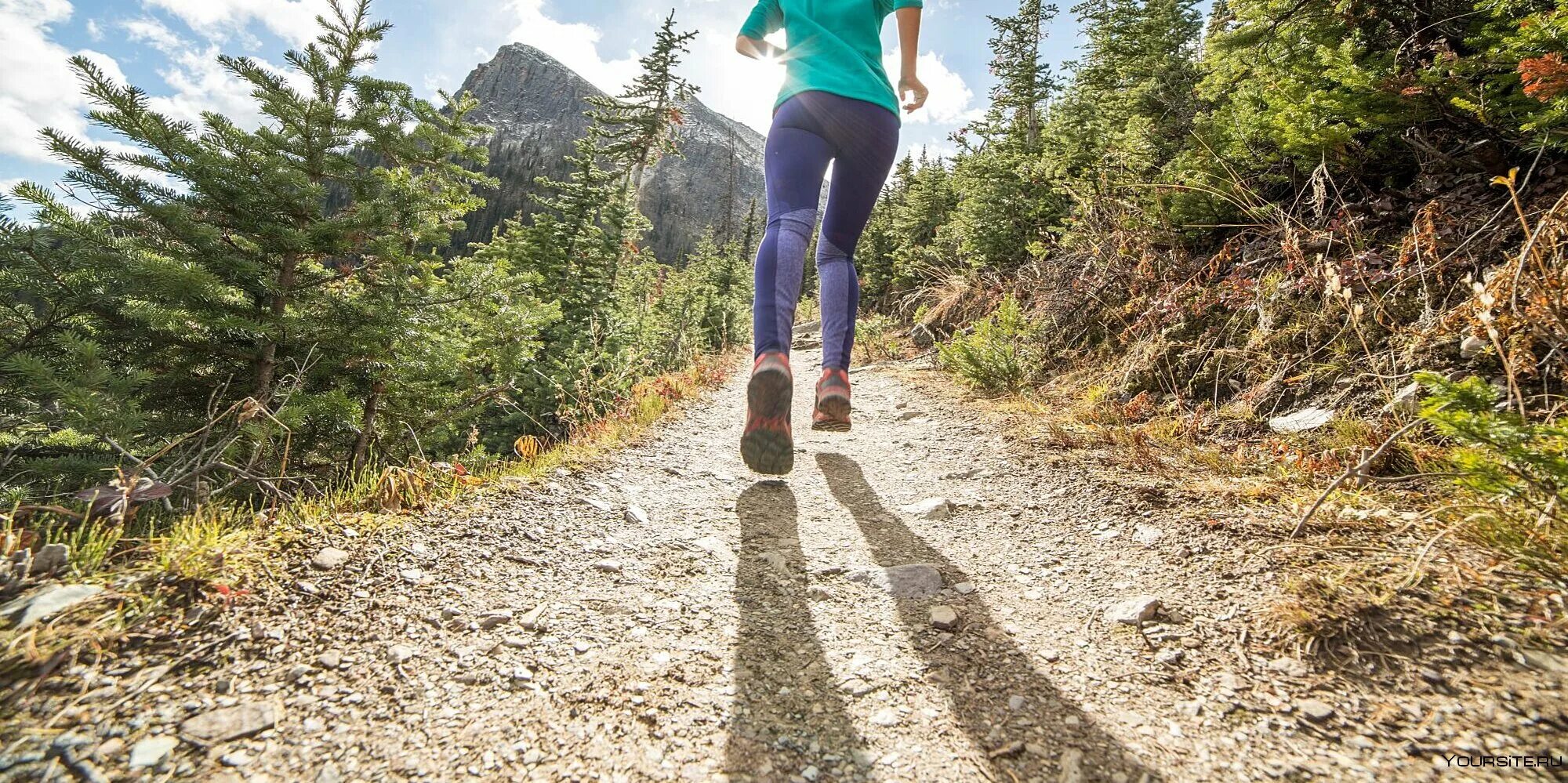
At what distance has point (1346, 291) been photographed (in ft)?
8.66

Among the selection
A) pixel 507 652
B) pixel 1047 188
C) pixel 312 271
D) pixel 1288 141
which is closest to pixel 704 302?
pixel 1047 188

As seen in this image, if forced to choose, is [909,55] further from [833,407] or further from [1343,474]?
[1343,474]

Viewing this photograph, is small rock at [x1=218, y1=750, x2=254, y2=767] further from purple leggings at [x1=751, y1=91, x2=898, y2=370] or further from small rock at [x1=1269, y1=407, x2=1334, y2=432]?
small rock at [x1=1269, y1=407, x2=1334, y2=432]

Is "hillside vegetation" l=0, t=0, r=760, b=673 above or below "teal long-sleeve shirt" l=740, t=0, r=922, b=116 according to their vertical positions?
below

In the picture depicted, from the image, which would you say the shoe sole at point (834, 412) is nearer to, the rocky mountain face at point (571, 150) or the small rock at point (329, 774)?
the small rock at point (329, 774)

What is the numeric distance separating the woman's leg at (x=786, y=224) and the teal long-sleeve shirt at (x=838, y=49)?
17 centimetres

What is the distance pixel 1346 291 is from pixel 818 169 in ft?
7.68

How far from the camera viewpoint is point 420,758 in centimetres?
100

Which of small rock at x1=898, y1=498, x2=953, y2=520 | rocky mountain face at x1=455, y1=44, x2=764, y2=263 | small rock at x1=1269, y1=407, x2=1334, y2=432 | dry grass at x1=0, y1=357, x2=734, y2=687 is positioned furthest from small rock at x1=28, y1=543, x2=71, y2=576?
rocky mountain face at x1=455, y1=44, x2=764, y2=263

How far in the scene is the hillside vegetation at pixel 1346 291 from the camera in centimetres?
150

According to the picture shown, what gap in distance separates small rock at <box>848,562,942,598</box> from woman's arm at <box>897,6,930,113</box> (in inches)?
87.8

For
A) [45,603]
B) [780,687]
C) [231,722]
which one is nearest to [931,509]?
[780,687]

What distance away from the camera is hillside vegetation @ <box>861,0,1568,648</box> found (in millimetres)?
1498

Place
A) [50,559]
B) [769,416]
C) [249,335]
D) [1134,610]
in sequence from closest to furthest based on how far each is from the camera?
[50,559] → [1134,610] → [769,416] → [249,335]
